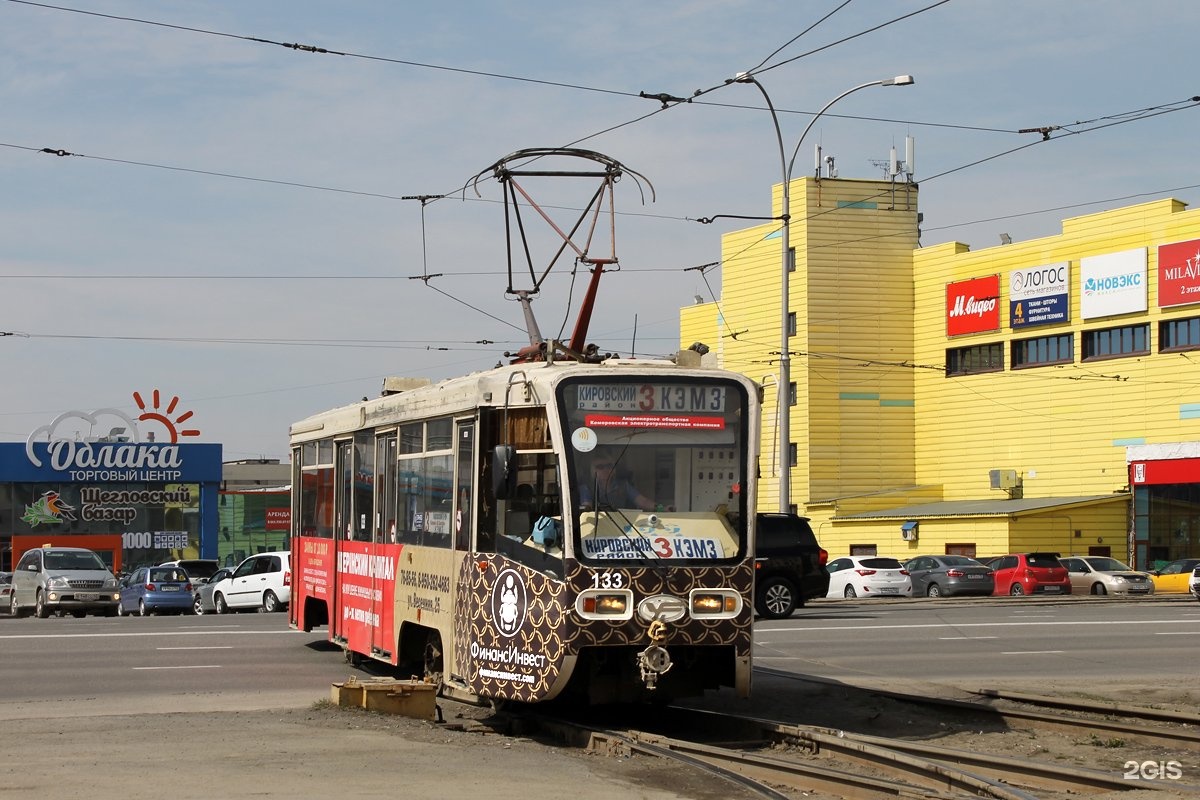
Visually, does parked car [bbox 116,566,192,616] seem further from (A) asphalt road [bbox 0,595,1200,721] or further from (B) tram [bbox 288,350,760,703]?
(B) tram [bbox 288,350,760,703]

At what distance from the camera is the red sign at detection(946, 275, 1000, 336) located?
5912cm

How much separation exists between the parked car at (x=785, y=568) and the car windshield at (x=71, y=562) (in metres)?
16.7

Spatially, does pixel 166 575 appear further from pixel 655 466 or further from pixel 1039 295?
pixel 1039 295

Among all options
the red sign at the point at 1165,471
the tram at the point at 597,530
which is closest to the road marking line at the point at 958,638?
the tram at the point at 597,530

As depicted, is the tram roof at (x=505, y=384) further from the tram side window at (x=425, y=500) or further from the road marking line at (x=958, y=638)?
the road marking line at (x=958, y=638)

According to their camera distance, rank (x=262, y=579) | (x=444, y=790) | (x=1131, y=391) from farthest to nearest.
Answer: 1. (x=1131, y=391)
2. (x=262, y=579)
3. (x=444, y=790)


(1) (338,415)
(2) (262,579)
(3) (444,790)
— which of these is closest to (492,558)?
(3) (444,790)

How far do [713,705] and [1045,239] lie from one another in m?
45.6

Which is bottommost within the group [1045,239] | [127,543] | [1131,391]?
[127,543]

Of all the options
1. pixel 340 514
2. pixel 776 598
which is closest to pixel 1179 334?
pixel 776 598

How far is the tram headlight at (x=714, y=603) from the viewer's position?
39.0 ft

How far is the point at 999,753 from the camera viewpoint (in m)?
11.5

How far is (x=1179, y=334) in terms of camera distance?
172 ft

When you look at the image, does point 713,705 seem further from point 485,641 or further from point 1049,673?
point 1049,673
